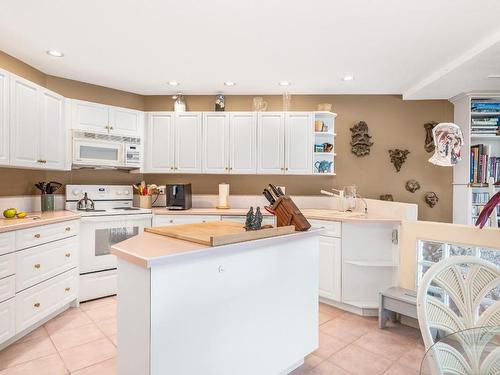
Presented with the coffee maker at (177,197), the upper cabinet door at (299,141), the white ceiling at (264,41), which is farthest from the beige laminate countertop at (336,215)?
the white ceiling at (264,41)

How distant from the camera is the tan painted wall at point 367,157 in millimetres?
4012

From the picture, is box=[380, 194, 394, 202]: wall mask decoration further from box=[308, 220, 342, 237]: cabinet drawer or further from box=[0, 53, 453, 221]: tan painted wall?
box=[308, 220, 342, 237]: cabinet drawer

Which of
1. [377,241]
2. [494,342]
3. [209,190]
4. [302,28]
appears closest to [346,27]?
[302,28]

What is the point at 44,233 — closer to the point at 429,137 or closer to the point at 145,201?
the point at 145,201

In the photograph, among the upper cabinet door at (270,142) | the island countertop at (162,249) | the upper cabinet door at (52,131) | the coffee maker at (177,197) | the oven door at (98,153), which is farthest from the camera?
the upper cabinet door at (270,142)

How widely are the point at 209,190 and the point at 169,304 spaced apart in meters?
3.01

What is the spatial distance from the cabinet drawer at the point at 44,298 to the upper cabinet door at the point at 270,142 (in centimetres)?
250

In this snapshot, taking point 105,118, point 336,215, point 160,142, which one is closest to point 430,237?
point 336,215

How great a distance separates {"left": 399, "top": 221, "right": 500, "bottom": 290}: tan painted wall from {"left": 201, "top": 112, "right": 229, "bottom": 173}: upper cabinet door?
2.27m

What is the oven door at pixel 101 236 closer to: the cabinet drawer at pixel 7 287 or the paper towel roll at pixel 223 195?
the cabinet drawer at pixel 7 287

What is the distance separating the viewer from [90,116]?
353cm

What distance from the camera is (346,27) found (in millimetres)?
2350

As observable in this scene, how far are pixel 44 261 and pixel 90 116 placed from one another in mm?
1757

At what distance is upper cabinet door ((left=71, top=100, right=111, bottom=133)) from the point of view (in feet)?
11.2
